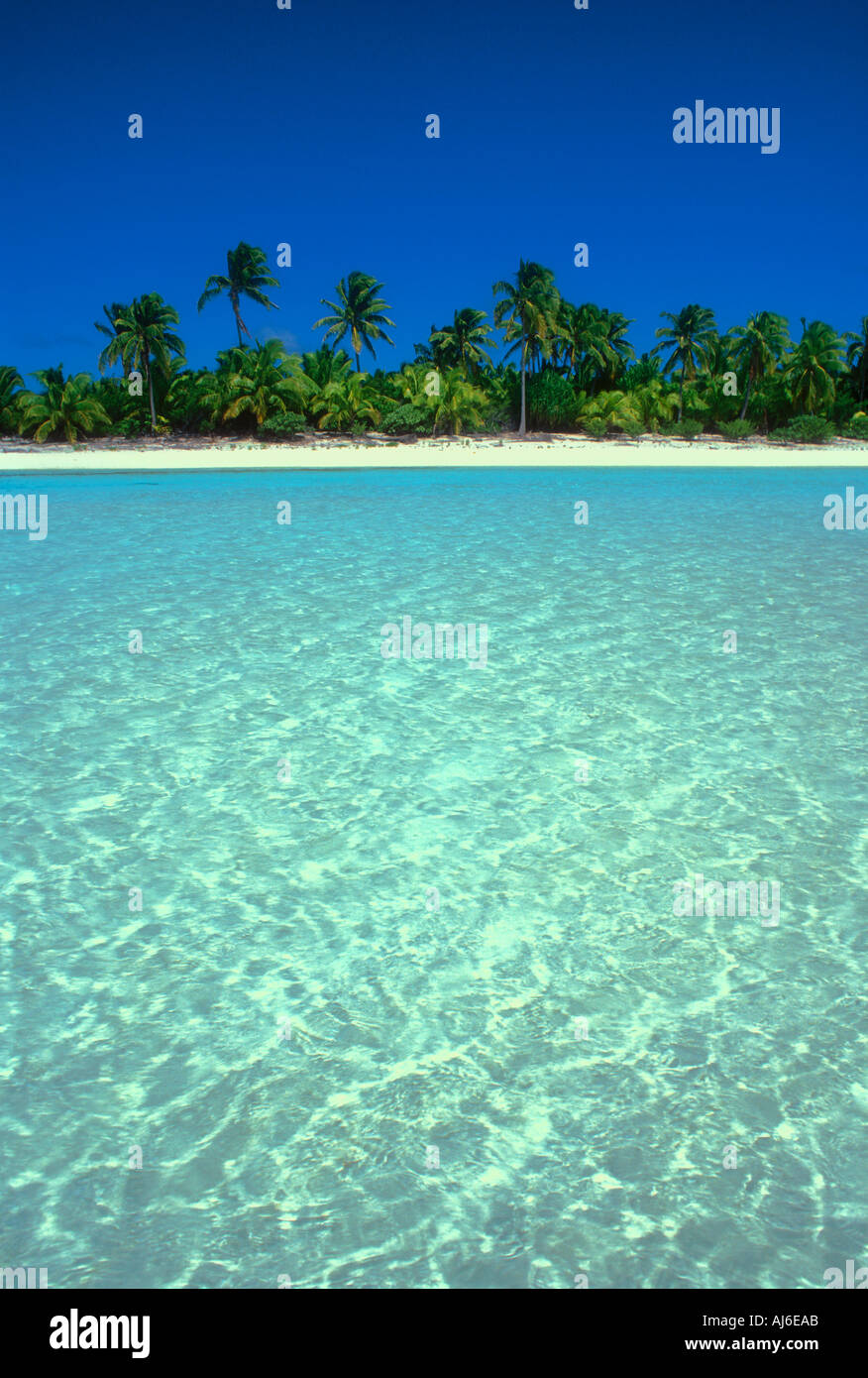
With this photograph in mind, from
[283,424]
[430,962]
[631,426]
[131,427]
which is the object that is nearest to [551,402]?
[631,426]

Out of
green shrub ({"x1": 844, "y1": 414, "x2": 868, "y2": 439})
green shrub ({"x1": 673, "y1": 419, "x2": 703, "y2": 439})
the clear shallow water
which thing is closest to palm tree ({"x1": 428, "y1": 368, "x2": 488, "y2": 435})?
green shrub ({"x1": 673, "y1": 419, "x2": 703, "y2": 439})

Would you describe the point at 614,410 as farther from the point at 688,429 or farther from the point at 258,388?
the point at 258,388

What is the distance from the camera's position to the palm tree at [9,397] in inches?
1583

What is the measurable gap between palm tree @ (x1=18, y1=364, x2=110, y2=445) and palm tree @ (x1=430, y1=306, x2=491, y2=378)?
17454mm

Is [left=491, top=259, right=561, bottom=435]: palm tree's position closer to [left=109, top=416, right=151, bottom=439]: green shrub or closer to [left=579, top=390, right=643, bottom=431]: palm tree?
[left=579, top=390, right=643, bottom=431]: palm tree

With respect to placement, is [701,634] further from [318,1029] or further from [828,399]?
[828,399]

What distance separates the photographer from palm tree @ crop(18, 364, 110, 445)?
3909 centimetres

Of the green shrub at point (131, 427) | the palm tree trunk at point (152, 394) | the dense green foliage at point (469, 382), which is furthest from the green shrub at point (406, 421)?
the green shrub at point (131, 427)

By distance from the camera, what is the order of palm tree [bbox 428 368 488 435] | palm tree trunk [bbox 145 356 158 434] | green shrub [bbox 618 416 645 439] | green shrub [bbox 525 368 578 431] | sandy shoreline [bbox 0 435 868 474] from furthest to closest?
green shrub [bbox 525 368 578 431], green shrub [bbox 618 416 645 439], palm tree trunk [bbox 145 356 158 434], palm tree [bbox 428 368 488 435], sandy shoreline [bbox 0 435 868 474]

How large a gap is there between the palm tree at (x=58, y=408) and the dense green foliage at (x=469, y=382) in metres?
0.07

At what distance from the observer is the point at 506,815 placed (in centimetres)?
503

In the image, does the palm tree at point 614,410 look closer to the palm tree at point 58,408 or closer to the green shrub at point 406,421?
the green shrub at point 406,421

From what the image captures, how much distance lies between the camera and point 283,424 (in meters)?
39.1

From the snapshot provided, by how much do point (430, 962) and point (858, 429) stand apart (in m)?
52.0
